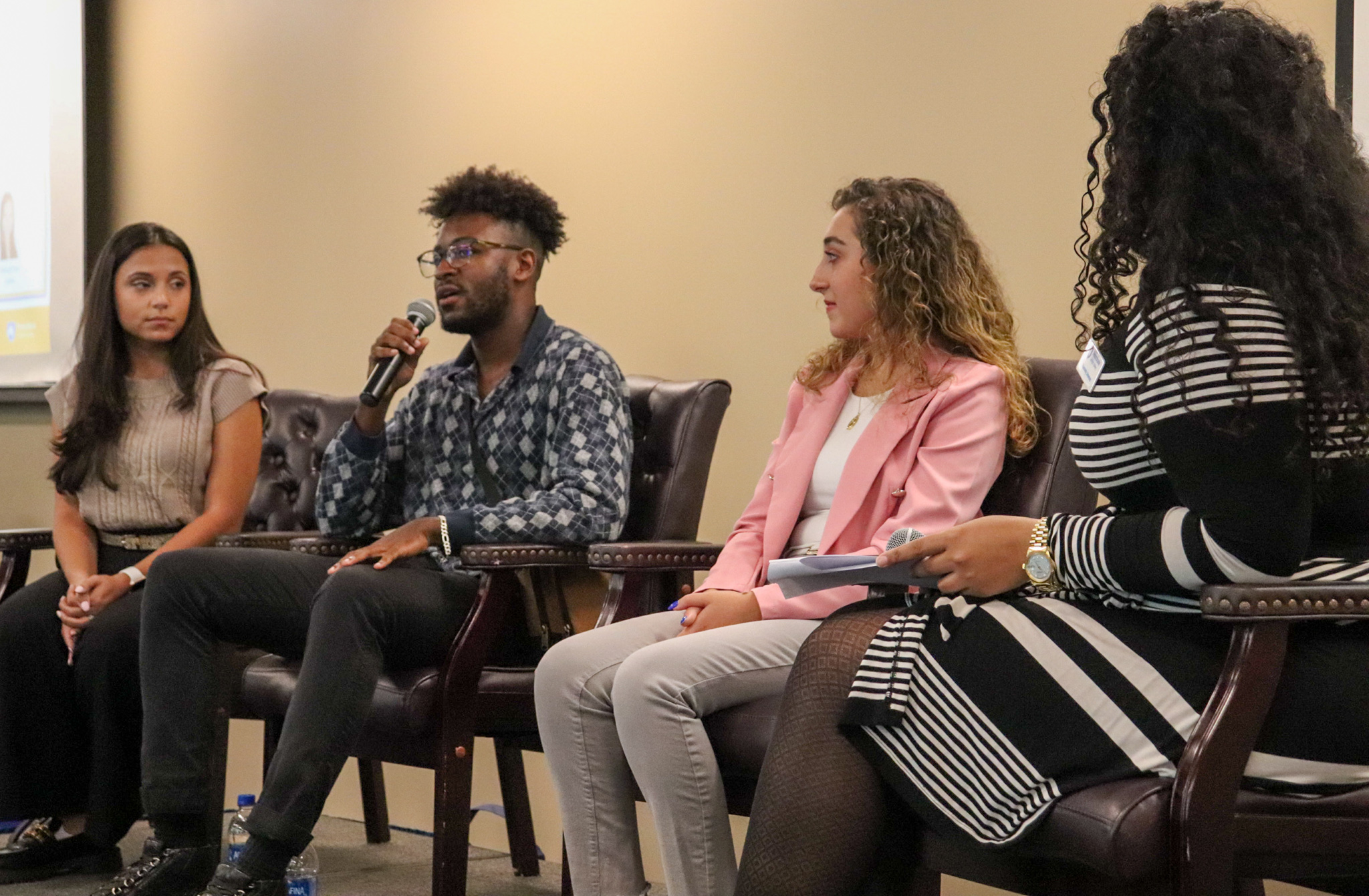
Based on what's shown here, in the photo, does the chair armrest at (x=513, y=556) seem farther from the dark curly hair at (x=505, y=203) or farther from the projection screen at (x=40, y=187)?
the projection screen at (x=40, y=187)

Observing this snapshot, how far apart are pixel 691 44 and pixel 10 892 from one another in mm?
2187

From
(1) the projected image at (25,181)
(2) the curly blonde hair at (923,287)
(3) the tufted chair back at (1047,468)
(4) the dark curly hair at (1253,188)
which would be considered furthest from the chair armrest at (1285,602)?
(1) the projected image at (25,181)

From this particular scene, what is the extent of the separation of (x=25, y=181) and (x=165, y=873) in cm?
311

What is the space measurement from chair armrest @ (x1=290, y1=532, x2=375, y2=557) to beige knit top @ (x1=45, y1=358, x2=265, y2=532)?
437 millimetres

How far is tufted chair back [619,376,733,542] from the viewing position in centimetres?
268

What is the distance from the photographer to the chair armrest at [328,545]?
280 centimetres

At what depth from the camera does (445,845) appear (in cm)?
239

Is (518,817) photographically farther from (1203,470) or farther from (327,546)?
(1203,470)

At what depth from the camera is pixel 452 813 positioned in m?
2.39

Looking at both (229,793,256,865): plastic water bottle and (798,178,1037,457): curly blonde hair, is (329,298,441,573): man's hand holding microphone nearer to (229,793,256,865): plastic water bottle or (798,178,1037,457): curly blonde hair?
(229,793,256,865): plastic water bottle

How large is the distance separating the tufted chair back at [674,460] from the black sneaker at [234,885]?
0.84 metres

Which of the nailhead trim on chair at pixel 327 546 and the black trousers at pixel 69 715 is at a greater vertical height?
the nailhead trim on chair at pixel 327 546

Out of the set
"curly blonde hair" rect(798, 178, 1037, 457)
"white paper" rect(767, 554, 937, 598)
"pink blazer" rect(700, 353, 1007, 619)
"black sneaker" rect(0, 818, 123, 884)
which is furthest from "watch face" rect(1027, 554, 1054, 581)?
"black sneaker" rect(0, 818, 123, 884)

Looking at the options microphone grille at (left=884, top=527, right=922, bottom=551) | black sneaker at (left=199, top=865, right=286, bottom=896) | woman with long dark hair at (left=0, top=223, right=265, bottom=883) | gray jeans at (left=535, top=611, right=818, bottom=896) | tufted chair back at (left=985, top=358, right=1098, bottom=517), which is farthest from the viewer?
woman with long dark hair at (left=0, top=223, right=265, bottom=883)
